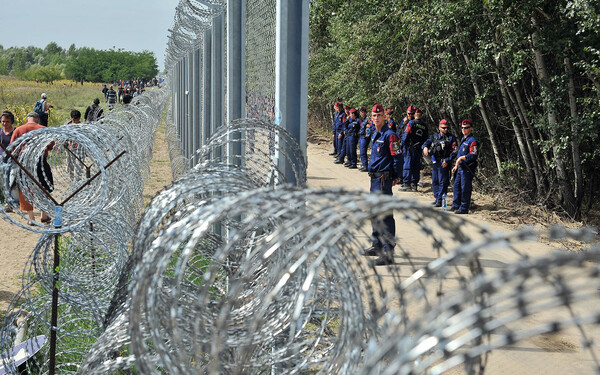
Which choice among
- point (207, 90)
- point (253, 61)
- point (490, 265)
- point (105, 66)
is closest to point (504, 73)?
point (490, 265)

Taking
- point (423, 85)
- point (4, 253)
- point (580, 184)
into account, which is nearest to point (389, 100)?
point (423, 85)

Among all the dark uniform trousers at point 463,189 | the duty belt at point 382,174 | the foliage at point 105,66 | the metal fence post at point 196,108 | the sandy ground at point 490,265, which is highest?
the foliage at point 105,66

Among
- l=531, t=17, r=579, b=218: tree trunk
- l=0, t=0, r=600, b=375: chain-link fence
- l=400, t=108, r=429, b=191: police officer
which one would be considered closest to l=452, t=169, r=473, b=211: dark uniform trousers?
l=531, t=17, r=579, b=218: tree trunk

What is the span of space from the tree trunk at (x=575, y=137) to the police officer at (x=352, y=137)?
28.4 ft

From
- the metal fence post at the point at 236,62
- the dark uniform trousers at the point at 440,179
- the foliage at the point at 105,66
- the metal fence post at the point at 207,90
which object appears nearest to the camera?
the metal fence post at the point at 236,62

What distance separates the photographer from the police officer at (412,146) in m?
14.8

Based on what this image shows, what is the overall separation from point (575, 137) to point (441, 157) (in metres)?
3.36

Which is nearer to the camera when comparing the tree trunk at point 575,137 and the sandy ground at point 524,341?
the sandy ground at point 524,341

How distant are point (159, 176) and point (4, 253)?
7678 millimetres

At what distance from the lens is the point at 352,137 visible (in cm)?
1877

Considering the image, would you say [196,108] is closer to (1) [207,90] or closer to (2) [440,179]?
(1) [207,90]

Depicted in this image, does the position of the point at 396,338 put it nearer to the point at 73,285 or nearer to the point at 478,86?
the point at 73,285

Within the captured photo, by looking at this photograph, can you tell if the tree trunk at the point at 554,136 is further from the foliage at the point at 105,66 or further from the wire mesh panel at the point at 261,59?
the foliage at the point at 105,66

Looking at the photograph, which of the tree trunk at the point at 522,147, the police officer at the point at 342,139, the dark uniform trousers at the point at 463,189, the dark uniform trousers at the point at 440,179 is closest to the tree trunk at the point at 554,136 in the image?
the tree trunk at the point at 522,147
